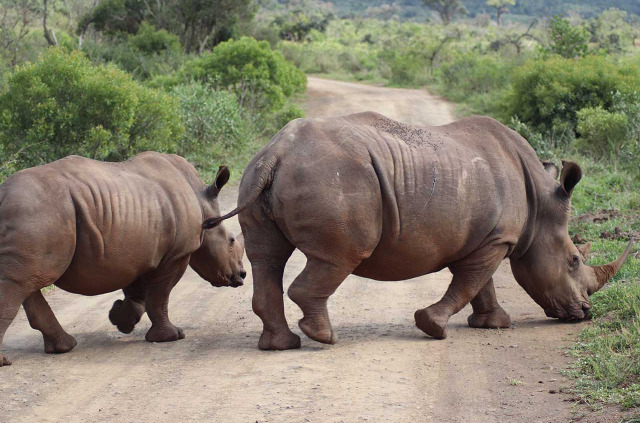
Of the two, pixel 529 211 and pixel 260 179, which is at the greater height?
pixel 260 179

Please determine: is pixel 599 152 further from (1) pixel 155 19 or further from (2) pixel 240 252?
(1) pixel 155 19

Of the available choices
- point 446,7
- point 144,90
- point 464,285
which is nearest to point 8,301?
point 464,285

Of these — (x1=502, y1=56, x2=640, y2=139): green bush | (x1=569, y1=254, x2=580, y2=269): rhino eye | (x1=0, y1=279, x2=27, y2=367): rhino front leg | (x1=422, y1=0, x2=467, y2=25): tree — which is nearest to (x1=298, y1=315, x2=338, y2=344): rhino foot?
(x1=0, y1=279, x2=27, y2=367): rhino front leg

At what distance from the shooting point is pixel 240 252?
304 inches

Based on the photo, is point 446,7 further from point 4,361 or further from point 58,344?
point 4,361

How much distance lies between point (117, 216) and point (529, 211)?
3284 millimetres

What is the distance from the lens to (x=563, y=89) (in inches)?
711

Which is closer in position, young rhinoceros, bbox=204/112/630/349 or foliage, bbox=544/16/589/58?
young rhinoceros, bbox=204/112/630/349

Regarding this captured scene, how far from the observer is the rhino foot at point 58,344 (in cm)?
656

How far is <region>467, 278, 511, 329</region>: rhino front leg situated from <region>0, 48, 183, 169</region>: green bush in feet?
21.4

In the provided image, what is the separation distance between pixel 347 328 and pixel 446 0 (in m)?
67.6

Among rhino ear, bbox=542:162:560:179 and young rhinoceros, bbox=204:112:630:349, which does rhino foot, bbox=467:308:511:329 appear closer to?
young rhinoceros, bbox=204:112:630:349

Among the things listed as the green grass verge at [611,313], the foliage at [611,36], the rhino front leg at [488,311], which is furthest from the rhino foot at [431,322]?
the foliage at [611,36]

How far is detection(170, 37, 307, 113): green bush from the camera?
20516 millimetres
